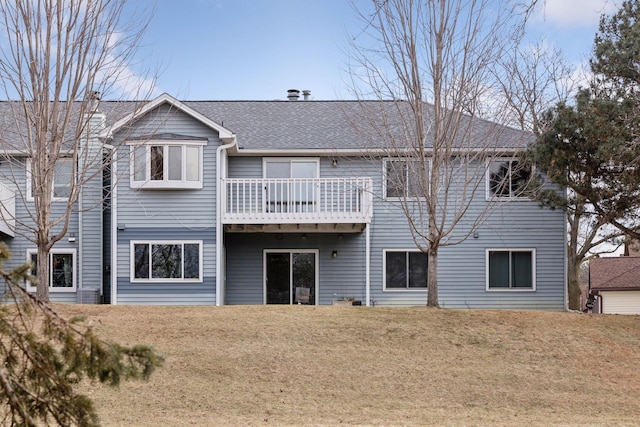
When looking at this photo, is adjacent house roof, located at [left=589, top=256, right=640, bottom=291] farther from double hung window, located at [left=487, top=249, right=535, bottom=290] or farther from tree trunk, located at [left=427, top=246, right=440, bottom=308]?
tree trunk, located at [left=427, top=246, right=440, bottom=308]

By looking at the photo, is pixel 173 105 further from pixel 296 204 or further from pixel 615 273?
pixel 615 273

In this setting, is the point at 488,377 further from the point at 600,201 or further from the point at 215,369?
the point at 600,201

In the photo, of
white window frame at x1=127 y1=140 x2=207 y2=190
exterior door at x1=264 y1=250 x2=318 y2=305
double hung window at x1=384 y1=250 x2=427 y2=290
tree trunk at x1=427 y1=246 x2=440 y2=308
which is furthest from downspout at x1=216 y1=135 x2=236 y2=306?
tree trunk at x1=427 y1=246 x2=440 y2=308

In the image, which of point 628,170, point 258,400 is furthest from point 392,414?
point 628,170

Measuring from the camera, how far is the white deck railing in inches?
744

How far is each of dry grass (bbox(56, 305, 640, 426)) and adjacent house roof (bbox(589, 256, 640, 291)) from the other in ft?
59.0

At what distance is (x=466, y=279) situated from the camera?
20516 mm

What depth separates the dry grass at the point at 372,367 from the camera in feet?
34.1

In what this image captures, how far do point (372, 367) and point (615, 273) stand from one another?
2484 centimetres

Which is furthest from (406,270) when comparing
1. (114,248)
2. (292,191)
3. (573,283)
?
(114,248)

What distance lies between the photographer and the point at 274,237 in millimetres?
20766

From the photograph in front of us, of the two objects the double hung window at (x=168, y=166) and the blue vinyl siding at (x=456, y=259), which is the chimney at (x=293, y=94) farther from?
the double hung window at (x=168, y=166)

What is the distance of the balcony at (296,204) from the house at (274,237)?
53 millimetres

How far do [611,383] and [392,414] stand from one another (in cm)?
411
